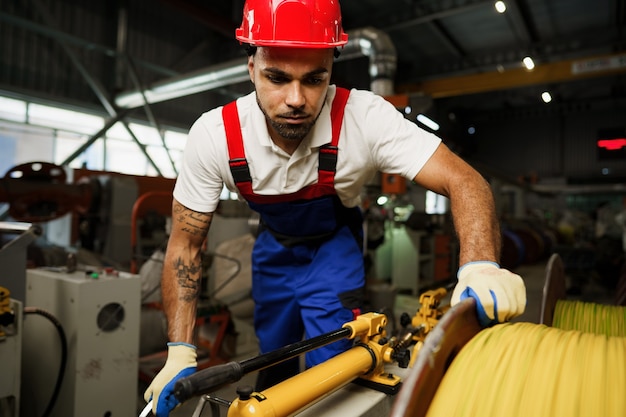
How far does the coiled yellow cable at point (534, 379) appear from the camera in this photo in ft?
2.32

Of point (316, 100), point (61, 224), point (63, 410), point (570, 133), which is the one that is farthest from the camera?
point (570, 133)

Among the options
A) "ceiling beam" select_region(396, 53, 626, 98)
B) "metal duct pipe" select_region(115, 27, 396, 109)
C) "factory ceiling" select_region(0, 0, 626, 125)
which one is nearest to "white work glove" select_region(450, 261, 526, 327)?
"metal duct pipe" select_region(115, 27, 396, 109)

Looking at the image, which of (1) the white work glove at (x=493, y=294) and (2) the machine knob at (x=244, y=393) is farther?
(1) the white work glove at (x=493, y=294)

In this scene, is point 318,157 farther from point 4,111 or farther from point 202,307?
point 4,111

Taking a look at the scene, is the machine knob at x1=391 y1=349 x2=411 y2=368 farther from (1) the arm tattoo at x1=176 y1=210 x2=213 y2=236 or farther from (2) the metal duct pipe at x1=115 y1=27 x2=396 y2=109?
(2) the metal duct pipe at x1=115 y1=27 x2=396 y2=109

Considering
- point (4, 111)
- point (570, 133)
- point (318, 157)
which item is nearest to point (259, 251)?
point (318, 157)

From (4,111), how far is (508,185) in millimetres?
10707

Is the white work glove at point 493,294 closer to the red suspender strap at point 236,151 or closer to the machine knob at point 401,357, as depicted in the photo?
the machine knob at point 401,357

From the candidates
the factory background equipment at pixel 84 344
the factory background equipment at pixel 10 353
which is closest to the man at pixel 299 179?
the factory background equipment at pixel 10 353

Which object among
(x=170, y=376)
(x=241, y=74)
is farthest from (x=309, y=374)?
(x=241, y=74)

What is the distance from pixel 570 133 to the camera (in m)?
14.9

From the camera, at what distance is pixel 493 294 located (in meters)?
0.91

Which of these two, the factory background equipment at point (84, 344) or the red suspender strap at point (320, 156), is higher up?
the red suspender strap at point (320, 156)

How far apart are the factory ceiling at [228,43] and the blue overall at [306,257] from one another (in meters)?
4.77
